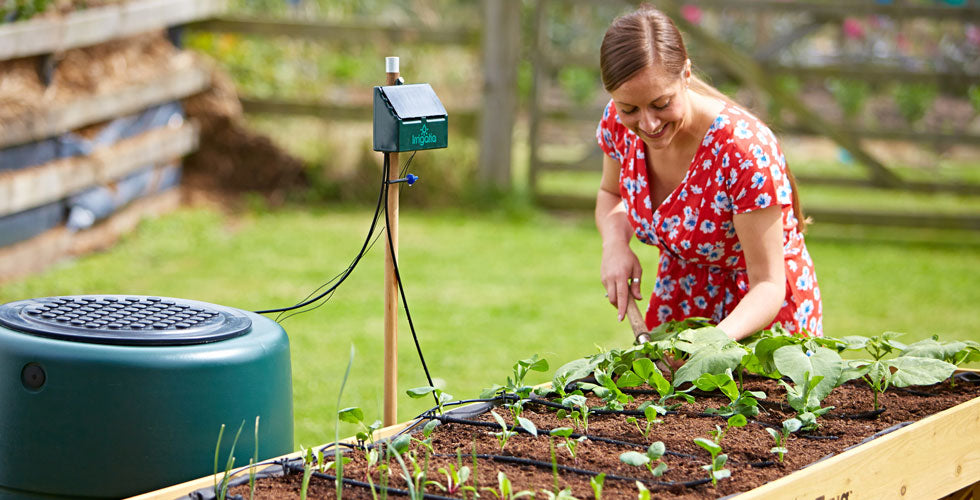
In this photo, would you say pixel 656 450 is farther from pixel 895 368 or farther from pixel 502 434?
pixel 895 368

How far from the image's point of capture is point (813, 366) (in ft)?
7.82

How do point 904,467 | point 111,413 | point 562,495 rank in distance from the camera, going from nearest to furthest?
1. point 562,495
2. point 111,413
3. point 904,467

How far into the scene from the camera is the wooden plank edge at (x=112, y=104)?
5.26 m

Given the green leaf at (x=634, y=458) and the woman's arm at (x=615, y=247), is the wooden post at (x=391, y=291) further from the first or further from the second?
the woman's arm at (x=615, y=247)

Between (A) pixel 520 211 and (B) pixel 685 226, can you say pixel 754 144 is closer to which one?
(B) pixel 685 226

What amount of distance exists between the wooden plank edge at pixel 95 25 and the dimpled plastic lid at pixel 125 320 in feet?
11.1

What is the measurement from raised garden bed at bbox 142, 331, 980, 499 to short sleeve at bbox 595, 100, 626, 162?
1.96 ft

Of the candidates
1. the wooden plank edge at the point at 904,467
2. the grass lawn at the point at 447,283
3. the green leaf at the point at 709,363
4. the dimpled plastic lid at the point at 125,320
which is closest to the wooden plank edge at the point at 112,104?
the grass lawn at the point at 447,283

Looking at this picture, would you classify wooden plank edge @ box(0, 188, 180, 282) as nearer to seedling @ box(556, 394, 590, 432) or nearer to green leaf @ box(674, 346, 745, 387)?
seedling @ box(556, 394, 590, 432)

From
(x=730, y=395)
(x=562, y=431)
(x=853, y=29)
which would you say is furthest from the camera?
(x=853, y=29)

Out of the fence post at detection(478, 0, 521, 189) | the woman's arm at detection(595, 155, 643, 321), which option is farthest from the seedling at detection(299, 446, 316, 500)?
the fence post at detection(478, 0, 521, 189)

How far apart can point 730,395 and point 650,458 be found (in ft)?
1.29

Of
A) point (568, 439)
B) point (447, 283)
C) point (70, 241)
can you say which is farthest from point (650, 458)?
point (70, 241)

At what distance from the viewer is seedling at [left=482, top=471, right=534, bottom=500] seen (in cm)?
177
